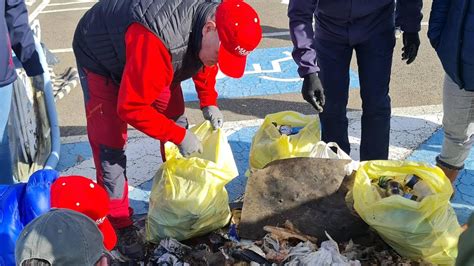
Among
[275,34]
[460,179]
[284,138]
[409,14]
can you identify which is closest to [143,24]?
[284,138]

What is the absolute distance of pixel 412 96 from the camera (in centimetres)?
481

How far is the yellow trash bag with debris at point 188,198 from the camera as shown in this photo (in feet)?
9.45

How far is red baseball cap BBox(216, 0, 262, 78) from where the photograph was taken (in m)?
2.36

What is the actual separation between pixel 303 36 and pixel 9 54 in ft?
4.97

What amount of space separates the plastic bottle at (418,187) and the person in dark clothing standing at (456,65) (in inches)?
18.9

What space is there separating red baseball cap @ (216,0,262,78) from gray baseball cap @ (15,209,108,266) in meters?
0.97

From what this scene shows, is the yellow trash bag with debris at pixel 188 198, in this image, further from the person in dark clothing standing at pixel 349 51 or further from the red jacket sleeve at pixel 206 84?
the person in dark clothing standing at pixel 349 51

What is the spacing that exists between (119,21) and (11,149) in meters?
1.12

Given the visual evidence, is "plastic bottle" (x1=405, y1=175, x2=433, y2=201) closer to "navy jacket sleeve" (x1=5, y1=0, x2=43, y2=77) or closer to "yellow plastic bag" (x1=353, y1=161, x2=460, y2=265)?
"yellow plastic bag" (x1=353, y1=161, x2=460, y2=265)

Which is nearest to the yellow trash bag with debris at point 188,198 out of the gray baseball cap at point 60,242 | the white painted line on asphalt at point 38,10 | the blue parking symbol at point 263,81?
the gray baseball cap at point 60,242

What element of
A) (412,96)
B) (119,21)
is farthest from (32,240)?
(412,96)

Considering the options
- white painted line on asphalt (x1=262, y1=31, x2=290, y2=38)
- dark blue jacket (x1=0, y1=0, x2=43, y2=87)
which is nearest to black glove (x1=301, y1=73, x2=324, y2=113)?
dark blue jacket (x1=0, y1=0, x2=43, y2=87)

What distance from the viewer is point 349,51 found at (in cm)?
322

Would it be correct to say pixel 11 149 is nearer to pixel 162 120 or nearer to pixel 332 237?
pixel 162 120
